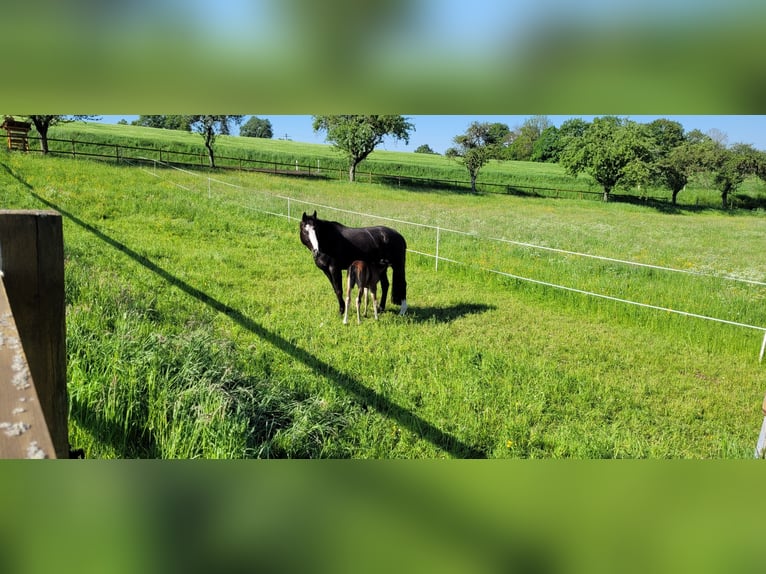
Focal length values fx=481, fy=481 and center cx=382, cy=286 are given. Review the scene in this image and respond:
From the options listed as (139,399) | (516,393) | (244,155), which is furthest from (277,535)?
(244,155)

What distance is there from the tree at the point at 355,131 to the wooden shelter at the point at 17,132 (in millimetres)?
2006

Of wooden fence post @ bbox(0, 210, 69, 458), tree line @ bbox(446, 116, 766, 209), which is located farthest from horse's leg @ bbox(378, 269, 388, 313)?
wooden fence post @ bbox(0, 210, 69, 458)

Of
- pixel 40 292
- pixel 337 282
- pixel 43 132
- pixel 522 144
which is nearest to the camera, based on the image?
pixel 40 292

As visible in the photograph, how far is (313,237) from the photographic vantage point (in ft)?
11.0

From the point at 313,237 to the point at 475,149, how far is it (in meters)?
1.66

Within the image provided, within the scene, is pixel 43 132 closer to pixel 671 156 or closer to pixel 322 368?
pixel 322 368

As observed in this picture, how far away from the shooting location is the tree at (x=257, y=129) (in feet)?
6.14

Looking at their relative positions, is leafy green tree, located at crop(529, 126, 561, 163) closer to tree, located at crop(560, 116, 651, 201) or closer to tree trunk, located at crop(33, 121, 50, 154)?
tree, located at crop(560, 116, 651, 201)

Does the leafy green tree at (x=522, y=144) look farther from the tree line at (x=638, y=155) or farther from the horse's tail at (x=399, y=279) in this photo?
the horse's tail at (x=399, y=279)

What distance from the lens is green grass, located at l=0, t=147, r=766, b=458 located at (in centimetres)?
211

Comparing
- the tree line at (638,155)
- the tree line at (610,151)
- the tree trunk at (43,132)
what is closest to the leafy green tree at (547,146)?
the tree line at (610,151)

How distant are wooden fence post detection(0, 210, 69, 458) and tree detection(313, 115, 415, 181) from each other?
1321 mm

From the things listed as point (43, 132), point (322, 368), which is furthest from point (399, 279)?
point (43, 132)

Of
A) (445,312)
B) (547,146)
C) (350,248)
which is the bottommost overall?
(445,312)
